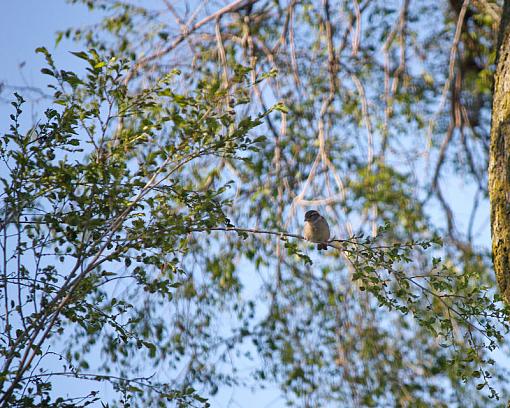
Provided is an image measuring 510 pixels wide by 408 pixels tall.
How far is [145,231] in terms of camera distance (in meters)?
3.27

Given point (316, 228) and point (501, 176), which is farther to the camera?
point (316, 228)

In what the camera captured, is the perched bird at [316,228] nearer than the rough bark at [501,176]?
No

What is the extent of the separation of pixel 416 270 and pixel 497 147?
1.85 m

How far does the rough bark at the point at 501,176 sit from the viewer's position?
373cm

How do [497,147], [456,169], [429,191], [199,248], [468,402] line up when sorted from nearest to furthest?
[497,147], [468,402], [199,248], [429,191], [456,169]

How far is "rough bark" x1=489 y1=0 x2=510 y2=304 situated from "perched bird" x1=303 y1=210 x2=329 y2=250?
1.56 meters

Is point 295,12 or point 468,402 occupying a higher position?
point 295,12

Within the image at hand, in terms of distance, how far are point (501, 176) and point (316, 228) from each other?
1.67 metres

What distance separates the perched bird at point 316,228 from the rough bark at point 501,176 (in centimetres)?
156

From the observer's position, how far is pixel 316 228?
529cm

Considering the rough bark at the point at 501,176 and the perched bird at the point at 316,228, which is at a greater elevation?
the perched bird at the point at 316,228

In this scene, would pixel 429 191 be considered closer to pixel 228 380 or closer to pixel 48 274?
pixel 228 380

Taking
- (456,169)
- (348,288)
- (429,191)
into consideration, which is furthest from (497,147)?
(456,169)

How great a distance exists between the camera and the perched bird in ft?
17.3
